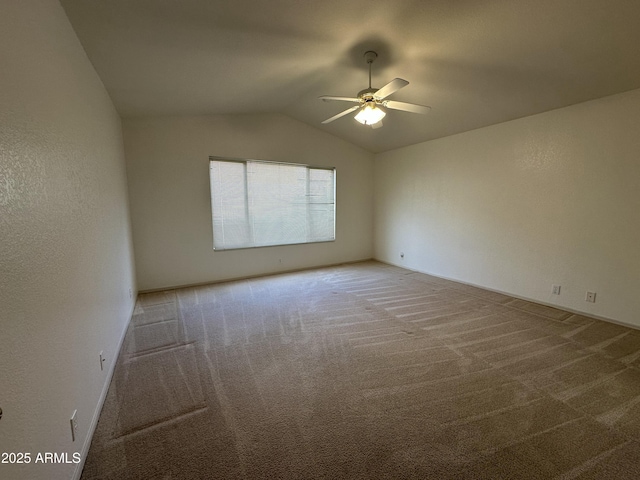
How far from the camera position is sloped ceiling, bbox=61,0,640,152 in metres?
1.95

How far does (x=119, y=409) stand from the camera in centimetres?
181

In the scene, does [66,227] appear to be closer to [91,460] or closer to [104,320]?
[104,320]

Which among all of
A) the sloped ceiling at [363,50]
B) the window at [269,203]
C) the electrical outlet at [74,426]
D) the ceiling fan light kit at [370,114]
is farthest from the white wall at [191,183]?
the electrical outlet at [74,426]

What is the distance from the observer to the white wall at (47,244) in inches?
38.1

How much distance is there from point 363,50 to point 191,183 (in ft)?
10.2

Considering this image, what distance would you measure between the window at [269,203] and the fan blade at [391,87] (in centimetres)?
282

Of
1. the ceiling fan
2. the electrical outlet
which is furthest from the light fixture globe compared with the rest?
the electrical outlet

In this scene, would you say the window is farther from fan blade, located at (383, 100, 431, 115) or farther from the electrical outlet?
the electrical outlet

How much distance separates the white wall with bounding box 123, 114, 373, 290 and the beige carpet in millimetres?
1112

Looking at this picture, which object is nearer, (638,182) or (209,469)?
(209,469)

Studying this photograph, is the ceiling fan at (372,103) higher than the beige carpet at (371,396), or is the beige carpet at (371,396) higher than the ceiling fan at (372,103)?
the ceiling fan at (372,103)

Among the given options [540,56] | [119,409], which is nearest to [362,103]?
[540,56]

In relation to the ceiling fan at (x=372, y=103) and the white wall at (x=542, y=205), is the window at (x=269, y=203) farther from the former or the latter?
the ceiling fan at (x=372, y=103)

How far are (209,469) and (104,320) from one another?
56.9 inches
